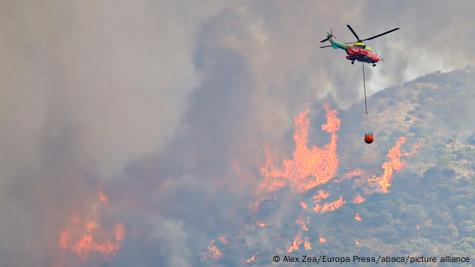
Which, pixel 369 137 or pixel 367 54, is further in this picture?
pixel 367 54

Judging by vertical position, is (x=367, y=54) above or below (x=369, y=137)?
above

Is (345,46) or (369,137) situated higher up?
(345,46)

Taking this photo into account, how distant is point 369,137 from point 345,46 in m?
19.1

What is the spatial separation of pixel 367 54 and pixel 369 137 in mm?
18305

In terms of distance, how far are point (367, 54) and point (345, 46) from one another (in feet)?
15.0

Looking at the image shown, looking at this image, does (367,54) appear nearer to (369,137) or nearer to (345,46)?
(345,46)

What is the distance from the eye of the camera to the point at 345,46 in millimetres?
157750

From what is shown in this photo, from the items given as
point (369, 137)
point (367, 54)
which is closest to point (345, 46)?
point (367, 54)

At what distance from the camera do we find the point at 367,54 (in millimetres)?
158875

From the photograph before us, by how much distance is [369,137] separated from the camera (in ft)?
489
